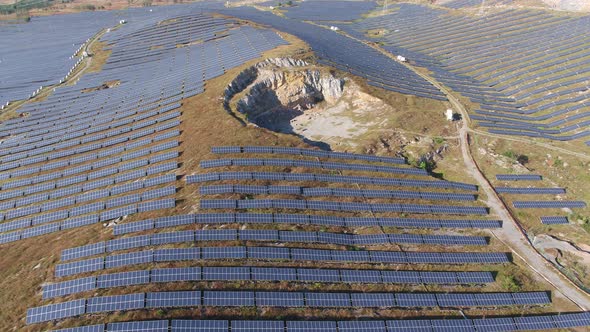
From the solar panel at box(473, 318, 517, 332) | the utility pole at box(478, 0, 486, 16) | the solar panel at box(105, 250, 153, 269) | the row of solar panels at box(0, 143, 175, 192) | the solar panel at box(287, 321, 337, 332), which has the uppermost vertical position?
the utility pole at box(478, 0, 486, 16)

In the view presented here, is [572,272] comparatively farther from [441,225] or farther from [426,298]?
[426,298]

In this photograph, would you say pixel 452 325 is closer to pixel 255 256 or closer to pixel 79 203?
pixel 255 256

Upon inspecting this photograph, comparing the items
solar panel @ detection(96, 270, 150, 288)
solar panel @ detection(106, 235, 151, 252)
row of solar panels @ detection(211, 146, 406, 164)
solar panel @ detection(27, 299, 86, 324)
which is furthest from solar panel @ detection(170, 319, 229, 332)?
row of solar panels @ detection(211, 146, 406, 164)

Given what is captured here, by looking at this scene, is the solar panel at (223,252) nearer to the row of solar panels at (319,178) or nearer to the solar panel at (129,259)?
the solar panel at (129,259)

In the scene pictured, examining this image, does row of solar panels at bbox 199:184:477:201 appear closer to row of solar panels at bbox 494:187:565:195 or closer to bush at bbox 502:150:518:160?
row of solar panels at bbox 494:187:565:195

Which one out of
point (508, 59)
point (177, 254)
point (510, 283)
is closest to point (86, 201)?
point (177, 254)

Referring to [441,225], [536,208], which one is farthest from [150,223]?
[536,208]
